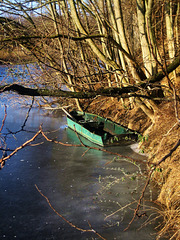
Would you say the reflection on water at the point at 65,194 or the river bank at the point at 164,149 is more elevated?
the river bank at the point at 164,149

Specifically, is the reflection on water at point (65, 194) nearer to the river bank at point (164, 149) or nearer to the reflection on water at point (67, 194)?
the reflection on water at point (67, 194)

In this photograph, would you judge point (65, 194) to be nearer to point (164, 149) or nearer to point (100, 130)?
point (164, 149)

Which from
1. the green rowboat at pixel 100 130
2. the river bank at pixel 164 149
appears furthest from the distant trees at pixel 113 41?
the green rowboat at pixel 100 130

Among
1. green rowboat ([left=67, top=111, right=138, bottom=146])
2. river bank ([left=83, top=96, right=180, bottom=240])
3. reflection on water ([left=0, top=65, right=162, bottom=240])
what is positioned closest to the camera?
river bank ([left=83, top=96, right=180, bottom=240])

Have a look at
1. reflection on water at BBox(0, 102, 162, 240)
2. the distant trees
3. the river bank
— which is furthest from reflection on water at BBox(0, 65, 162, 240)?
the distant trees

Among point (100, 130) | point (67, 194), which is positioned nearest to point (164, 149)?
point (67, 194)

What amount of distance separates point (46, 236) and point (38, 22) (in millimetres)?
11710

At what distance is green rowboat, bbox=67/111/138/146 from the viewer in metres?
12.3

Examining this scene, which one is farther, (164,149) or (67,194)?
(67,194)

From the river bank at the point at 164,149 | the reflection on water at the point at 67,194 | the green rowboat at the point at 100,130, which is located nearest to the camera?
the river bank at the point at 164,149

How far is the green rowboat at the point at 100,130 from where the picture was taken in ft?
40.5

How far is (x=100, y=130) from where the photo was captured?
14242mm

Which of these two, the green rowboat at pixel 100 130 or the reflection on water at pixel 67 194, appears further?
the green rowboat at pixel 100 130

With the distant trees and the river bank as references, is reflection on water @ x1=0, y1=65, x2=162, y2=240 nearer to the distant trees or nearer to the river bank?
the river bank
